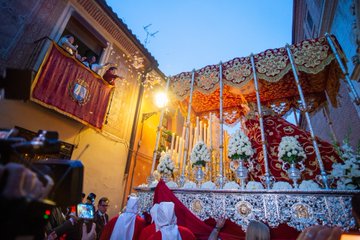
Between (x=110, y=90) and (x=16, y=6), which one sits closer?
(x=16, y=6)

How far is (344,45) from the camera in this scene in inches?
171

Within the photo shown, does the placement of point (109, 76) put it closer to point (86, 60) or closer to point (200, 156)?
point (86, 60)

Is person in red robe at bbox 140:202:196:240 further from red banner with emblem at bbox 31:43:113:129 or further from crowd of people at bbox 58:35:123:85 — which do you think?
crowd of people at bbox 58:35:123:85

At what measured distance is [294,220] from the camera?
254 cm

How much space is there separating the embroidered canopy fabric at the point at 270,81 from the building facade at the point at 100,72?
303 centimetres

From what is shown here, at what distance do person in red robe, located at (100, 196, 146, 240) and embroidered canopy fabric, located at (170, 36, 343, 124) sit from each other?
11.1 feet

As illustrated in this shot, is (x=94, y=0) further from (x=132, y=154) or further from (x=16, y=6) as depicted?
(x=132, y=154)

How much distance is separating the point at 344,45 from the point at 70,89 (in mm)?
7424

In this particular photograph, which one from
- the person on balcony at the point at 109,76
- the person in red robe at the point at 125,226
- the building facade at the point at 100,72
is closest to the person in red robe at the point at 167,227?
the person in red robe at the point at 125,226

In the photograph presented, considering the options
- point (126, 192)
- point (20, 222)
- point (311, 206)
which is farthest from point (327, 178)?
point (126, 192)

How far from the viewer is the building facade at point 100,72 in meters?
4.75

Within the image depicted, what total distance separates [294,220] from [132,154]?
20.6 ft

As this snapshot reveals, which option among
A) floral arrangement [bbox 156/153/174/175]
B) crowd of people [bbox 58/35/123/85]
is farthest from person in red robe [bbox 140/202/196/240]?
crowd of people [bbox 58/35/123/85]

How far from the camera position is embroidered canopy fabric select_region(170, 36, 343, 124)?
14.1 feet
